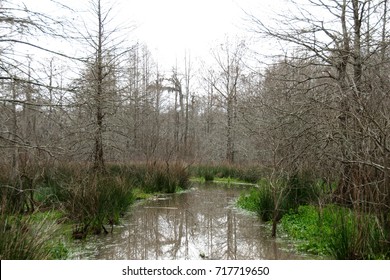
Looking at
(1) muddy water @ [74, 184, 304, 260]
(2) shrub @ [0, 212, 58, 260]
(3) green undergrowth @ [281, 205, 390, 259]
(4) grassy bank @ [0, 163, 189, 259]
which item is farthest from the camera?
(1) muddy water @ [74, 184, 304, 260]

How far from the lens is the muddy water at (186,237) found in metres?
6.75

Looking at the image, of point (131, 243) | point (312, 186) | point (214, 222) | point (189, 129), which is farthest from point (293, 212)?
point (189, 129)

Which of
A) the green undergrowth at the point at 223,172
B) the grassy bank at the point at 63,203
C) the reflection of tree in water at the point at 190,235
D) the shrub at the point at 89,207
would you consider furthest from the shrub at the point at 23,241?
the green undergrowth at the point at 223,172

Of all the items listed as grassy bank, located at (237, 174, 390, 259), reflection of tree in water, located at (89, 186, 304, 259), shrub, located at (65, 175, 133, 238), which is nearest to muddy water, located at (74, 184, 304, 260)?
reflection of tree in water, located at (89, 186, 304, 259)

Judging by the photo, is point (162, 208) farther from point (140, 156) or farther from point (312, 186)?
point (140, 156)

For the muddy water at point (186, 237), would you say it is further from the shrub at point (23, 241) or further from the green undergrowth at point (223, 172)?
the green undergrowth at point (223, 172)

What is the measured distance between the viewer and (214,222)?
31.6 ft

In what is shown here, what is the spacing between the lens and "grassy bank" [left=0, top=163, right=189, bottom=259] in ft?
15.1

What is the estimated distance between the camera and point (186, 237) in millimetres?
8094

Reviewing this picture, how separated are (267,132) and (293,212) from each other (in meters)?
1.99

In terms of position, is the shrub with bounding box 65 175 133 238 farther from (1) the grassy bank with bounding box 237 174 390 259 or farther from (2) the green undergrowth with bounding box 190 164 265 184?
(2) the green undergrowth with bounding box 190 164 265 184

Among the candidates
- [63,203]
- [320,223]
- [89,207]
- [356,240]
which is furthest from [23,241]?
[320,223]

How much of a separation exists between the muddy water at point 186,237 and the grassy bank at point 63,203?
443 millimetres

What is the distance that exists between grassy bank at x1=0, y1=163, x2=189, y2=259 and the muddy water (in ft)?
1.45
